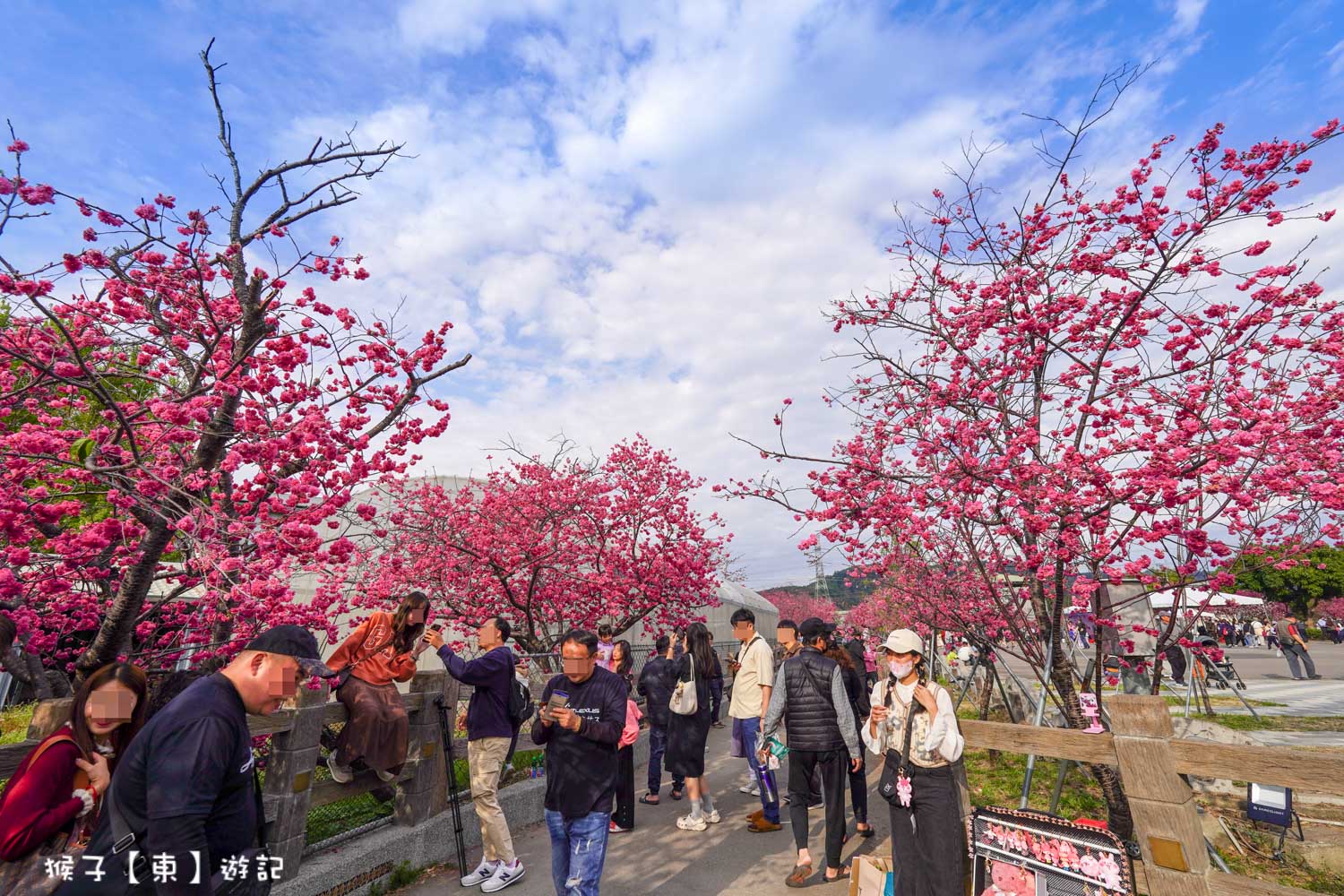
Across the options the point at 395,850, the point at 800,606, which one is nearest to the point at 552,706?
the point at 395,850

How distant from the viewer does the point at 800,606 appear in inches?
2092

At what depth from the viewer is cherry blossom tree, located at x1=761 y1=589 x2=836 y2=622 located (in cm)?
4684

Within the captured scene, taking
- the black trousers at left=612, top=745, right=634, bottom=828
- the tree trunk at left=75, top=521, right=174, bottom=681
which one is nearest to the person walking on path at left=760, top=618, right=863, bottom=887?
the black trousers at left=612, top=745, right=634, bottom=828

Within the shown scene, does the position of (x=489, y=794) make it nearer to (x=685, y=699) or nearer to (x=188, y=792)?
(x=685, y=699)

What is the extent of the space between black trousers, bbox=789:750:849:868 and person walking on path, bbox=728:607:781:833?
95cm

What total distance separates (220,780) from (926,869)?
163 inches

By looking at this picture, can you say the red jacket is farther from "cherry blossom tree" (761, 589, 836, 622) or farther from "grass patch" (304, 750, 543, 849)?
"cherry blossom tree" (761, 589, 836, 622)

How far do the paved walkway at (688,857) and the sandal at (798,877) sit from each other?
7cm

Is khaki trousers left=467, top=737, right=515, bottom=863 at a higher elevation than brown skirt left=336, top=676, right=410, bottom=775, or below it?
below

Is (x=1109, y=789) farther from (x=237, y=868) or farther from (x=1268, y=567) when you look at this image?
(x=237, y=868)

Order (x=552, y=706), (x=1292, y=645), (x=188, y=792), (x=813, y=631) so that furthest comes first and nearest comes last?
(x=1292, y=645) < (x=813, y=631) < (x=552, y=706) < (x=188, y=792)

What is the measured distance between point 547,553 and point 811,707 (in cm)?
906

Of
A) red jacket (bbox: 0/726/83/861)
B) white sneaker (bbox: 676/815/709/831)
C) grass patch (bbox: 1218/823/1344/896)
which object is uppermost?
red jacket (bbox: 0/726/83/861)

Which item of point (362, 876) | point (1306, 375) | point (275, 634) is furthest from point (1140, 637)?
point (275, 634)
